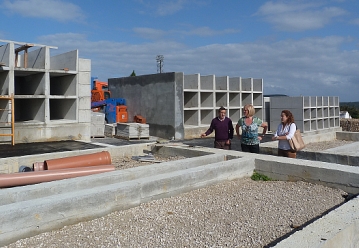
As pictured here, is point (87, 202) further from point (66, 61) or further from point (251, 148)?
point (66, 61)

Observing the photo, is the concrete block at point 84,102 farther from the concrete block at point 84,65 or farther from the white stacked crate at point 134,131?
the white stacked crate at point 134,131

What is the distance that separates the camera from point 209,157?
6.95 m

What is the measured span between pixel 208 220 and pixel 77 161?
354 centimetres

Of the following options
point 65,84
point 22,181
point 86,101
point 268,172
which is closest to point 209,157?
point 268,172

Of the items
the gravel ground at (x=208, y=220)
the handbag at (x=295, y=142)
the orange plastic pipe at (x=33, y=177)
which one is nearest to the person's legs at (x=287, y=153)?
the handbag at (x=295, y=142)

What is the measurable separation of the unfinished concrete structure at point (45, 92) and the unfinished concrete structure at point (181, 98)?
4.08 m

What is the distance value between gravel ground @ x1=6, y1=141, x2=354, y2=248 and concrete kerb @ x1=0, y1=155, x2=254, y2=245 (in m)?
0.09

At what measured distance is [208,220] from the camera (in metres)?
4.22

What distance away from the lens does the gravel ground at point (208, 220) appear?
11.8 ft

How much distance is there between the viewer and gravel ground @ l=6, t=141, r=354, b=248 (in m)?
3.61

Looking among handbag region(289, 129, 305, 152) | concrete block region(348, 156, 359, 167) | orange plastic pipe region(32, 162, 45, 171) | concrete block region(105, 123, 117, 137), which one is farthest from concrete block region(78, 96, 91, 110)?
concrete block region(348, 156, 359, 167)

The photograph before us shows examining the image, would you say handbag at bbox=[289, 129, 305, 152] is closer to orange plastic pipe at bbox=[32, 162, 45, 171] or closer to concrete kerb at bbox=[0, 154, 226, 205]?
concrete kerb at bbox=[0, 154, 226, 205]

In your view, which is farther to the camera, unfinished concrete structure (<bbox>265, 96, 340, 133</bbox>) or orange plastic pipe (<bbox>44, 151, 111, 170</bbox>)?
unfinished concrete structure (<bbox>265, 96, 340, 133</bbox>)

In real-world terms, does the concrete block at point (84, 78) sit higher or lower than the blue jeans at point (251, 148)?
higher
